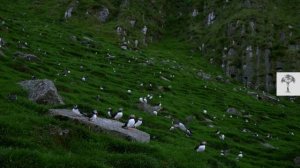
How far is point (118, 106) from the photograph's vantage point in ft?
171

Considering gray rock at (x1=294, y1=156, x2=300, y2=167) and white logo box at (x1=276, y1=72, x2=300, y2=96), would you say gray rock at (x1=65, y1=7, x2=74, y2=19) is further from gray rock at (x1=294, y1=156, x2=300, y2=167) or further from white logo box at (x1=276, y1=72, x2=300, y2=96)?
gray rock at (x1=294, y1=156, x2=300, y2=167)

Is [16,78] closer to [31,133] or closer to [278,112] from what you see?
[31,133]

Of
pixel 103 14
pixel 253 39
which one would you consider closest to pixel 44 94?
pixel 253 39

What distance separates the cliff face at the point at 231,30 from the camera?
454 ft

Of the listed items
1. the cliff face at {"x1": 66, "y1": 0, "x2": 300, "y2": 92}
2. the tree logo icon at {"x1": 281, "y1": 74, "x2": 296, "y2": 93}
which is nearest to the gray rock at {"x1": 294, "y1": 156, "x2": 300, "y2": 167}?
the tree logo icon at {"x1": 281, "y1": 74, "x2": 296, "y2": 93}

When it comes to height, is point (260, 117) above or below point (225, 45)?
below

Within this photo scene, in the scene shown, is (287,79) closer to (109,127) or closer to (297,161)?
(297,161)

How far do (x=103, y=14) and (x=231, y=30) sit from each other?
43648 millimetres

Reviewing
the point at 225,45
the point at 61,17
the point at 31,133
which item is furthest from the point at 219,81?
the point at 31,133

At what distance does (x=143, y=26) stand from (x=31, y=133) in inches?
5538

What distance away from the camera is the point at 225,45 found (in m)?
150

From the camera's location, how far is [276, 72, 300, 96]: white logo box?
111100 mm

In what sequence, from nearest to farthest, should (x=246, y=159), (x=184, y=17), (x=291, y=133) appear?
(x=246, y=159) → (x=291, y=133) → (x=184, y=17)

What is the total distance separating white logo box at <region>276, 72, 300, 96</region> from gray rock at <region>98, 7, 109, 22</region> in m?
61.3
